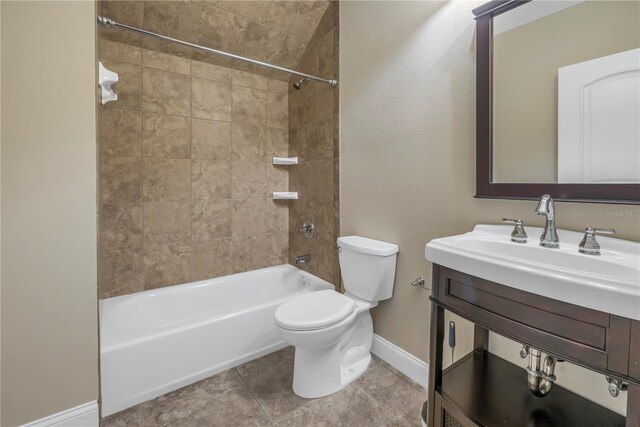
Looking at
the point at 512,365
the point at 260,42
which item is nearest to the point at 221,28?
the point at 260,42

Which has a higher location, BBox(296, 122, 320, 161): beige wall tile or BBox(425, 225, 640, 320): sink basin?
BBox(296, 122, 320, 161): beige wall tile

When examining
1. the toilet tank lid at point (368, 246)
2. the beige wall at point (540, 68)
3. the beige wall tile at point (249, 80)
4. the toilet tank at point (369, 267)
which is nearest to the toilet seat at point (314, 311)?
the toilet tank at point (369, 267)

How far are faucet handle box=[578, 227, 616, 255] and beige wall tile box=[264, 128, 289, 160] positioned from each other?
2.21 meters

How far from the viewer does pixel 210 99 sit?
7.57 feet

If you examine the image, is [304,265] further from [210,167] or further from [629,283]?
[629,283]

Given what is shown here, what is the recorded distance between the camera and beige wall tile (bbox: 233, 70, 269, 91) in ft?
7.93

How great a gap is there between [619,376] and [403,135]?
129cm

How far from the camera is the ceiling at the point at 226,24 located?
192 cm

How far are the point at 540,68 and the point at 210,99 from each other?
6.93ft

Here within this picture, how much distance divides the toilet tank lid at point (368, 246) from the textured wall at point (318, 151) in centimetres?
33

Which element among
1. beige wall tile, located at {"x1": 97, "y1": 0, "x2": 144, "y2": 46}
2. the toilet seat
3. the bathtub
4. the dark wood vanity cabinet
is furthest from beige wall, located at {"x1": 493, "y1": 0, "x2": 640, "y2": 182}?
beige wall tile, located at {"x1": 97, "y1": 0, "x2": 144, "y2": 46}

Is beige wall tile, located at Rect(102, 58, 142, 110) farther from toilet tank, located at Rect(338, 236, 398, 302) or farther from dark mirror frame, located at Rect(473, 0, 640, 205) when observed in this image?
dark mirror frame, located at Rect(473, 0, 640, 205)

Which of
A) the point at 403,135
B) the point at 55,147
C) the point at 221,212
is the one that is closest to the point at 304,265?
the point at 221,212

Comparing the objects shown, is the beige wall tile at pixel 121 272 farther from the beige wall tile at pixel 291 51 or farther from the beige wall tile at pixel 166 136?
the beige wall tile at pixel 291 51
